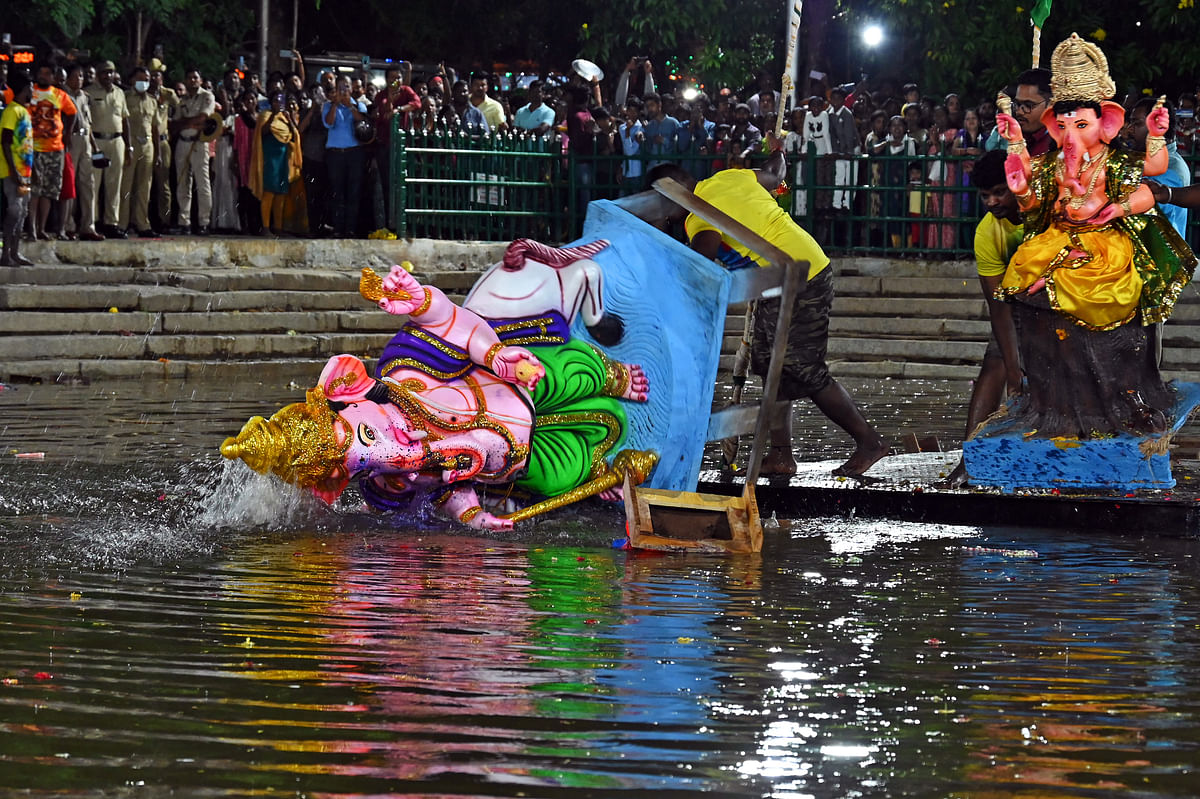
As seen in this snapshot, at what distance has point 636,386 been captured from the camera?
765 cm

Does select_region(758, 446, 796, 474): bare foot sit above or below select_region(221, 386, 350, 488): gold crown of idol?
below

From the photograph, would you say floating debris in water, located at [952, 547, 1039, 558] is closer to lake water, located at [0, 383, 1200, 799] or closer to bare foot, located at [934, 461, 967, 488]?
lake water, located at [0, 383, 1200, 799]

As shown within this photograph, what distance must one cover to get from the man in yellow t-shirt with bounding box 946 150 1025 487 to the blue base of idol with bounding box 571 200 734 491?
5.02 ft

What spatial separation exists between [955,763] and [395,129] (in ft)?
46.1

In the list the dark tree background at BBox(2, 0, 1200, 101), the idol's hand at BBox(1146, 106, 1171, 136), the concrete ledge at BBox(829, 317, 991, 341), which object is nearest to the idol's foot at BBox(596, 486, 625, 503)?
the idol's hand at BBox(1146, 106, 1171, 136)

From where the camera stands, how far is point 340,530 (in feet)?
24.3

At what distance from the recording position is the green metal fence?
17.5 metres

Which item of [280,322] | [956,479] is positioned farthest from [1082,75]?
[280,322]

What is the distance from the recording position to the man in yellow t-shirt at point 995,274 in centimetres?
862

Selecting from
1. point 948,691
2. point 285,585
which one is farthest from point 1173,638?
point 285,585

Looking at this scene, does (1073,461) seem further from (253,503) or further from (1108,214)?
(253,503)

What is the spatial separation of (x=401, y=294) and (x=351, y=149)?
35.7ft

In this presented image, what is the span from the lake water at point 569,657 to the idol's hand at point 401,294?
2.95ft

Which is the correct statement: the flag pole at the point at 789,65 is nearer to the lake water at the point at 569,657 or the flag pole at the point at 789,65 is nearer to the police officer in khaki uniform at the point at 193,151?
the lake water at the point at 569,657
